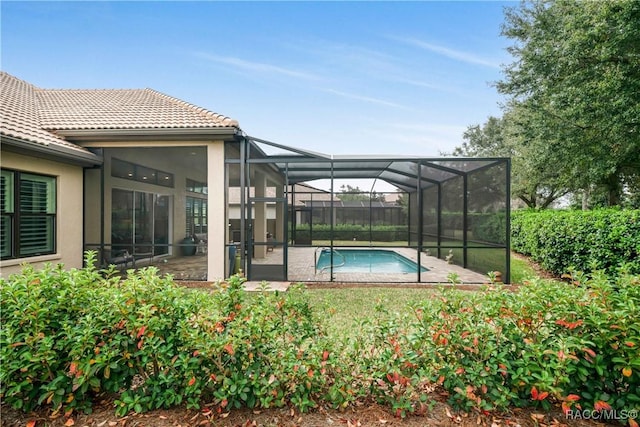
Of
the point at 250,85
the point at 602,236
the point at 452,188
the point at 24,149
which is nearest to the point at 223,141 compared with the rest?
the point at 24,149

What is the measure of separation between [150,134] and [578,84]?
12.9m

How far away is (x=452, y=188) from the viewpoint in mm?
10039

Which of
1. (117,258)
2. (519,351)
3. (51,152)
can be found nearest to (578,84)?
(519,351)

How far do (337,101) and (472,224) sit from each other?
1372 cm

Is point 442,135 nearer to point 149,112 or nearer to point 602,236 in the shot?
point 602,236

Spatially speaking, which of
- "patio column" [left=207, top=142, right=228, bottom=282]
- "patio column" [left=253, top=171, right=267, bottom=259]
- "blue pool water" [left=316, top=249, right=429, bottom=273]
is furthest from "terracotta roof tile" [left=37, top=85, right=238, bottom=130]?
"blue pool water" [left=316, top=249, right=429, bottom=273]

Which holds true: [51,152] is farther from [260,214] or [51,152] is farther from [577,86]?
[577,86]

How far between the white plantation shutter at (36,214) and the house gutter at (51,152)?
53 centimetres

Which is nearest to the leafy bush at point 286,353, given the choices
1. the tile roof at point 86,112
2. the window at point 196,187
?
the tile roof at point 86,112

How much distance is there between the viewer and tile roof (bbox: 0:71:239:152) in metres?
7.63

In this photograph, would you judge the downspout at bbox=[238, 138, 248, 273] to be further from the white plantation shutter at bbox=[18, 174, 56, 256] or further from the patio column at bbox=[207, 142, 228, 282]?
the white plantation shutter at bbox=[18, 174, 56, 256]

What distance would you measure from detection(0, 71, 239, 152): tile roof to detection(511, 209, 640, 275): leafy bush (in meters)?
8.96

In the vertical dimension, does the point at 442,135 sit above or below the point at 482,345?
above

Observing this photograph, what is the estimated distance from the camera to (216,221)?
805 centimetres
